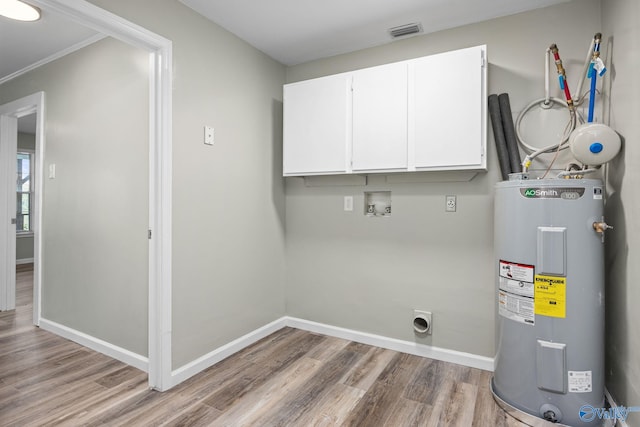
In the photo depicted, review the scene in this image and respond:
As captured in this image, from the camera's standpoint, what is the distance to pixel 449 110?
2207 millimetres

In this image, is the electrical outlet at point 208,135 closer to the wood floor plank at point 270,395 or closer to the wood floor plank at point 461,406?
the wood floor plank at point 270,395

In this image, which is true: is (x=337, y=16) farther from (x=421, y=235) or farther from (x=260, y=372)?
(x=260, y=372)

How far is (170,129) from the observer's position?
2096 millimetres

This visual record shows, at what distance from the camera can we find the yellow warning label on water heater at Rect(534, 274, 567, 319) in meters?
1.68

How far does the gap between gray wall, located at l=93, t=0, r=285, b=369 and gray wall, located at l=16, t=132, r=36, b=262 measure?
619cm

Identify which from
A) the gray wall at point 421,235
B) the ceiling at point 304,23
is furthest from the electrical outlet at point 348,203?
the ceiling at point 304,23

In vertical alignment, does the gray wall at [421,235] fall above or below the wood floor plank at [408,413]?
above

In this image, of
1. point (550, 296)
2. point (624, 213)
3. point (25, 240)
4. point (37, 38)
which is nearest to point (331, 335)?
point (550, 296)

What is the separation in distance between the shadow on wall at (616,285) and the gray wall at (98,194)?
280cm

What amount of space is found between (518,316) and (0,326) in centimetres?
435

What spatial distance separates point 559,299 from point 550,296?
39mm

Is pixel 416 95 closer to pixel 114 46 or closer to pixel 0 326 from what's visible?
pixel 114 46

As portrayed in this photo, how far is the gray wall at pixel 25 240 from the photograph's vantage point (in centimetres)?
634

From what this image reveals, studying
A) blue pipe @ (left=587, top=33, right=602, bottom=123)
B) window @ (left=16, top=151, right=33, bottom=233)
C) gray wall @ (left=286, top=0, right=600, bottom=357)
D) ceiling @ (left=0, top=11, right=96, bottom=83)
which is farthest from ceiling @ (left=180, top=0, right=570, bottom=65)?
window @ (left=16, top=151, right=33, bottom=233)
